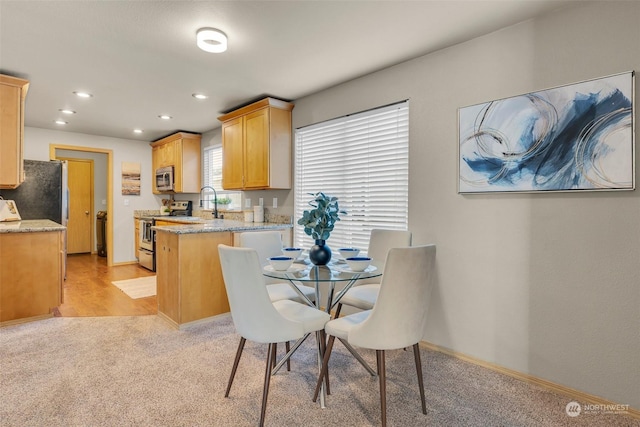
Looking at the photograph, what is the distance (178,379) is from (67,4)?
7.89 feet

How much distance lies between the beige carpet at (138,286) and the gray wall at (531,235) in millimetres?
3387

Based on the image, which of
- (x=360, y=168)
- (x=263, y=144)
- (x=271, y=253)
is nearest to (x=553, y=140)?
(x=360, y=168)

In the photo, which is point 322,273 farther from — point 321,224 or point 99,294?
point 99,294

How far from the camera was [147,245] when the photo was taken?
5.73 meters

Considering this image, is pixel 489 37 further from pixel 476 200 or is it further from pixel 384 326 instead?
pixel 384 326

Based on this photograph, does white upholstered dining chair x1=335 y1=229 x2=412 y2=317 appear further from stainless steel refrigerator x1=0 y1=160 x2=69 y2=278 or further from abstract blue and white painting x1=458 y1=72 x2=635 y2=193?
stainless steel refrigerator x1=0 y1=160 x2=69 y2=278

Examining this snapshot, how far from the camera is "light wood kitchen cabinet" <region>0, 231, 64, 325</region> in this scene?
3139mm

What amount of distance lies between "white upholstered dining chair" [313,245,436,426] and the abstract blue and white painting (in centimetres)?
98

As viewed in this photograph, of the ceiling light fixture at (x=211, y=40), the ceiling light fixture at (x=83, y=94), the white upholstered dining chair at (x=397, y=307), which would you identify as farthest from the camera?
the ceiling light fixture at (x=83, y=94)

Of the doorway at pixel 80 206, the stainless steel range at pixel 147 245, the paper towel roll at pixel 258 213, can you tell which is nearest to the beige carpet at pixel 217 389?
the paper towel roll at pixel 258 213

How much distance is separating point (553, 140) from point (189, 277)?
9.86 feet

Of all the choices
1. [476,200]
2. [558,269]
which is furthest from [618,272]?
[476,200]

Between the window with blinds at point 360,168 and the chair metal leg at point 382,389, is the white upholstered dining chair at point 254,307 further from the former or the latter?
the window with blinds at point 360,168

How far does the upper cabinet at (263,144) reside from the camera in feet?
12.6
